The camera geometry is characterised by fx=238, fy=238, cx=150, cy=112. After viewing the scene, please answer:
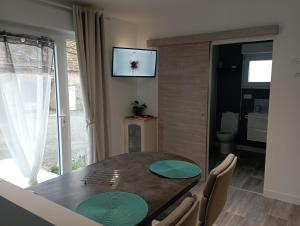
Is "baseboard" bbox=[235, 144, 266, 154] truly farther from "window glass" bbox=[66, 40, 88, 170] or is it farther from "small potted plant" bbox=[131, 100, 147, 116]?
"window glass" bbox=[66, 40, 88, 170]

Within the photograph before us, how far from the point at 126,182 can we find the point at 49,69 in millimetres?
1826

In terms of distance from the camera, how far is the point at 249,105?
4.81 metres

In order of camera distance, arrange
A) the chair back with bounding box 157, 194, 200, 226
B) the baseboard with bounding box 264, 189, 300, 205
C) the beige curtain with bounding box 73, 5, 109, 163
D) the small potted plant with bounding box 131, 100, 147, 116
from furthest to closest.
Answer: the small potted plant with bounding box 131, 100, 147, 116 < the beige curtain with bounding box 73, 5, 109, 163 < the baseboard with bounding box 264, 189, 300, 205 < the chair back with bounding box 157, 194, 200, 226

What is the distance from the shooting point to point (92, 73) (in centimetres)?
314

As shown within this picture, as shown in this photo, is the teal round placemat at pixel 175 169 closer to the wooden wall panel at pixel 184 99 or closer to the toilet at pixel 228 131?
the wooden wall panel at pixel 184 99

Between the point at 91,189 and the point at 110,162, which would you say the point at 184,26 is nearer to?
the point at 110,162

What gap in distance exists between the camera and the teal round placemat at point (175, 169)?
5.86ft

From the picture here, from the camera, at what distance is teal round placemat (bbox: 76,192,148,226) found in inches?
47.9

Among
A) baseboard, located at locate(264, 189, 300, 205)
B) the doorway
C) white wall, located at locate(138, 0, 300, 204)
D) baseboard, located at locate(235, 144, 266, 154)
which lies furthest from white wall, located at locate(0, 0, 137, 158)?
baseboard, located at locate(235, 144, 266, 154)

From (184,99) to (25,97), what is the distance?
82.7 inches

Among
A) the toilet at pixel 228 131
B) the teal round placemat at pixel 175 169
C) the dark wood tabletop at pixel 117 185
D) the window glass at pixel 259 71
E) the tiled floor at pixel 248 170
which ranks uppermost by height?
the window glass at pixel 259 71

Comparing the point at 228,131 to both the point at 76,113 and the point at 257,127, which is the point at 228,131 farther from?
the point at 76,113

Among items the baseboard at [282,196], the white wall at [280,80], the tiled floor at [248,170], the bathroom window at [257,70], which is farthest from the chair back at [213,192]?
the bathroom window at [257,70]

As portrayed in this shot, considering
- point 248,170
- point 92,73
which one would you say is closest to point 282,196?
point 248,170
